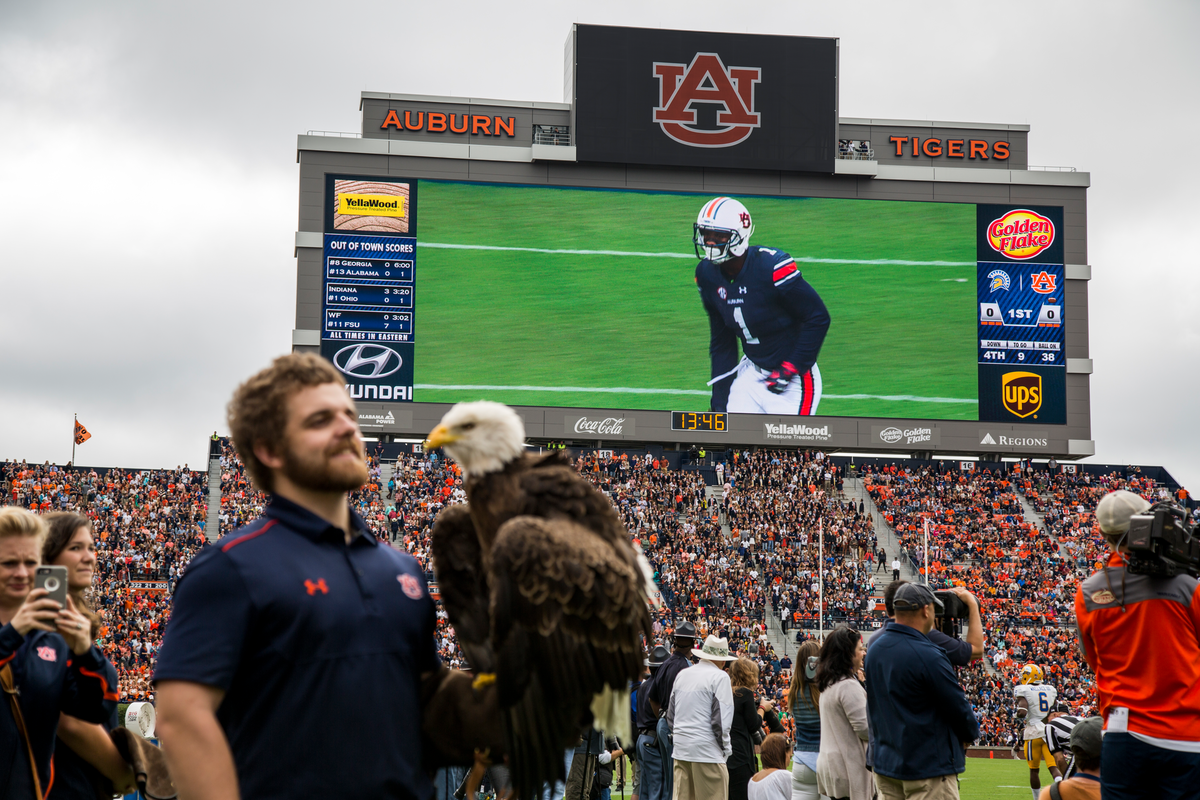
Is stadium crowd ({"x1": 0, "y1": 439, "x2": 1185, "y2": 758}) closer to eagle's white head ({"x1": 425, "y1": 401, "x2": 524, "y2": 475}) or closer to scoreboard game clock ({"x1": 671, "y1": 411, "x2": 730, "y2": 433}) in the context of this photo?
scoreboard game clock ({"x1": 671, "y1": 411, "x2": 730, "y2": 433})

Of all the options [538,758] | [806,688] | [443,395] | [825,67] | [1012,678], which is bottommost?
[1012,678]

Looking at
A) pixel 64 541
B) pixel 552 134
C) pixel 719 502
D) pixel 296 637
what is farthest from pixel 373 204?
pixel 296 637

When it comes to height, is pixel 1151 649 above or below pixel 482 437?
below

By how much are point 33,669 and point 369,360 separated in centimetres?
3430

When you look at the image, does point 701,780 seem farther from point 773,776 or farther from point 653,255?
point 653,255

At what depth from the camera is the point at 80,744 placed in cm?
381

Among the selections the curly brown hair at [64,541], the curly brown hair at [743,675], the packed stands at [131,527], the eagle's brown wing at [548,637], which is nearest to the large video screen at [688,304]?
the packed stands at [131,527]

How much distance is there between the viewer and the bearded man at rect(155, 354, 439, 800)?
7.52 ft

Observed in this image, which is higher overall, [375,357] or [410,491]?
[375,357]

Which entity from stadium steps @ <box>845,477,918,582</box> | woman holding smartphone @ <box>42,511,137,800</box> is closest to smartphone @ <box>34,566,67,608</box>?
woman holding smartphone @ <box>42,511,137,800</box>

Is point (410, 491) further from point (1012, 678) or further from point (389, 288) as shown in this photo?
point (1012, 678)

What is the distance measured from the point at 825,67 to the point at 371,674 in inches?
1604

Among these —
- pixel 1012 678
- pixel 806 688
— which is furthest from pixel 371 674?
pixel 1012 678

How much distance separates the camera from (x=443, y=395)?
123 feet
